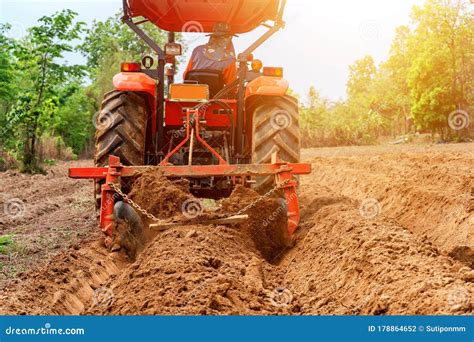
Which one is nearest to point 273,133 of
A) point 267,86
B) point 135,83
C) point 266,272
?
point 267,86

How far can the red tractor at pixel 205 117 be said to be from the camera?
20.4 feet

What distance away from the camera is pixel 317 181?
15062 millimetres

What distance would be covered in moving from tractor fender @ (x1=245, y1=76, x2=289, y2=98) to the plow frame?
0.87 meters

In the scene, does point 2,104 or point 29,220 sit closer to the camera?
point 29,220

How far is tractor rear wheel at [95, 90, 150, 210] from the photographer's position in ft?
21.0

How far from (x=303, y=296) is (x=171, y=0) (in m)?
3.72

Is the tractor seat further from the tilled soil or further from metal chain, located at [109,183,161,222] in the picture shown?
metal chain, located at [109,183,161,222]

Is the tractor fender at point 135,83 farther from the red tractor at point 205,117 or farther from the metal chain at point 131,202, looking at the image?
the metal chain at point 131,202

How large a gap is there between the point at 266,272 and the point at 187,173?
1200mm

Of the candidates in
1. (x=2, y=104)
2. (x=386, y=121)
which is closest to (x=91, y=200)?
(x=2, y=104)

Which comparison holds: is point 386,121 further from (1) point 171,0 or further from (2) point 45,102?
(1) point 171,0

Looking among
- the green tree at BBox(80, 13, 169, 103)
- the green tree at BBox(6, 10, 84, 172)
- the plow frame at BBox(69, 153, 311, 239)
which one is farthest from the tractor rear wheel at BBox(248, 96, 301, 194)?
the green tree at BBox(80, 13, 169, 103)

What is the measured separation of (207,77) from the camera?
7.06 m

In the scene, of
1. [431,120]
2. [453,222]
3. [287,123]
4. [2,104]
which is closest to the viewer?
[287,123]
